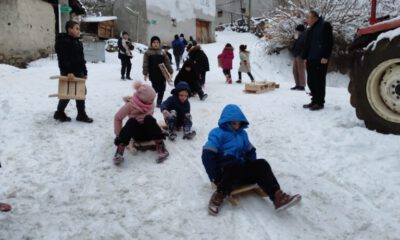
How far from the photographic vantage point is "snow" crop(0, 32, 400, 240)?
12.1 ft

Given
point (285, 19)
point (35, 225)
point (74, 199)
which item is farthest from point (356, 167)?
point (285, 19)

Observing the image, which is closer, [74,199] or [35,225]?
[35,225]

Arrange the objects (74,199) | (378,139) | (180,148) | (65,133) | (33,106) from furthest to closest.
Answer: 1. (33,106)
2. (65,133)
3. (180,148)
4. (378,139)
5. (74,199)

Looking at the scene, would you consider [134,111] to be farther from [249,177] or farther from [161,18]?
[161,18]

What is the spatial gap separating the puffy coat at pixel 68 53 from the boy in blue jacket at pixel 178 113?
5.95ft

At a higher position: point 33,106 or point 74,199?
point 33,106

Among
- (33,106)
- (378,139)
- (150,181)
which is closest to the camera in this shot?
(150,181)

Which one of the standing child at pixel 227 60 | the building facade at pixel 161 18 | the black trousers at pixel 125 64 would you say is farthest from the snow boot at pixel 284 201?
the building facade at pixel 161 18

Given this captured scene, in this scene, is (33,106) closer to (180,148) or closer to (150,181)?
(180,148)

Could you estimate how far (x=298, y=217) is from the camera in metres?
3.90

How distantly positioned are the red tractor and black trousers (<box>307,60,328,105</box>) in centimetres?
132

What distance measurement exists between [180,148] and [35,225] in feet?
8.51

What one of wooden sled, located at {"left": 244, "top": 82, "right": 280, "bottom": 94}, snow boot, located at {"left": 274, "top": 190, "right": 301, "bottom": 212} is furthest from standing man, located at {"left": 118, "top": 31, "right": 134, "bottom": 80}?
snow boot, located at {"left": 274, "top": 190, "right": 301, "bottom": 212}

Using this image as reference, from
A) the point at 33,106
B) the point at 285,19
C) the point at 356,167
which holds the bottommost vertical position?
the point at 356,167
